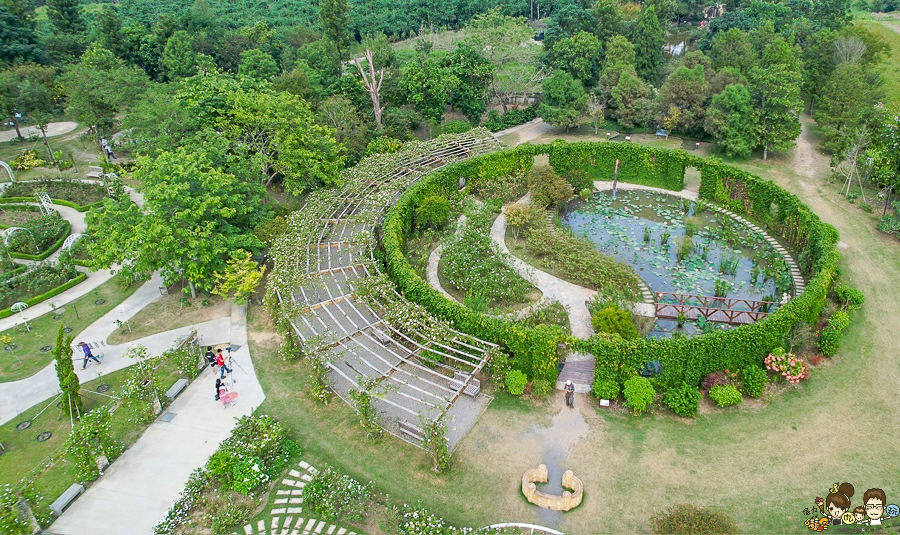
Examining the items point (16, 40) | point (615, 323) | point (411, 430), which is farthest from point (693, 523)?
point (16, 40)

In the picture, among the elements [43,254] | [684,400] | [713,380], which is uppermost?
[43,254]

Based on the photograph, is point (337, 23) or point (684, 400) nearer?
point (684, 400)

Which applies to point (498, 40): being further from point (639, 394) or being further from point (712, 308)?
point (639, 394)

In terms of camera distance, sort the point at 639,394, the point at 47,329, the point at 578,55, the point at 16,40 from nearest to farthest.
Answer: the point at 639,394, the point at 47,329, the point at 578,55, the point at 16,40

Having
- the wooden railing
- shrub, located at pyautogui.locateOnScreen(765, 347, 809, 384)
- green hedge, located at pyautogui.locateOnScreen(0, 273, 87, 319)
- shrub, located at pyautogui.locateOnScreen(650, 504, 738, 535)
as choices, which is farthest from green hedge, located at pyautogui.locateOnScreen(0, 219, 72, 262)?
shrub, located at pyautogui.locateOnScreen(765, 347, 809, 384)

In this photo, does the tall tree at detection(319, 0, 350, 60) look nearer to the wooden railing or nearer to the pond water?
the pond water

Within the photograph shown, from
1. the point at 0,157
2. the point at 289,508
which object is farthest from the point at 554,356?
the point at 0,157

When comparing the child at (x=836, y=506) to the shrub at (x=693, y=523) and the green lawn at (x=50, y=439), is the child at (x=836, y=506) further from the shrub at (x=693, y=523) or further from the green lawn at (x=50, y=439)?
the green lawn at (x=50, y=439)

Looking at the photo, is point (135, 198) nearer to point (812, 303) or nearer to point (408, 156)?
point (408, 156)
